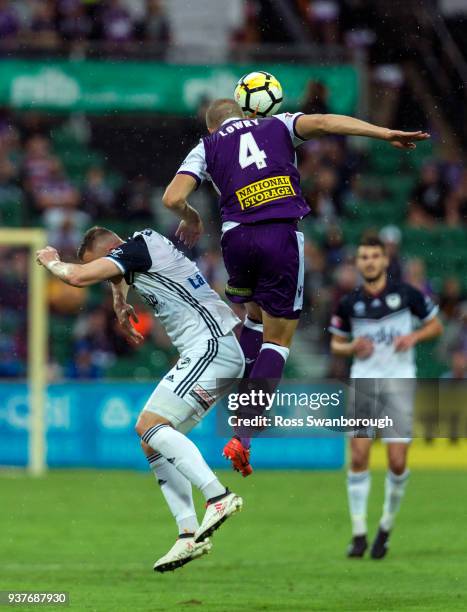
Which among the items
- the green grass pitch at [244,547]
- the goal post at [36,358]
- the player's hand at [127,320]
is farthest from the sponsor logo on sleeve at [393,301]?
the goal post at [36,358]

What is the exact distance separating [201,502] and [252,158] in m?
7.04

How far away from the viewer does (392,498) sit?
471 inches

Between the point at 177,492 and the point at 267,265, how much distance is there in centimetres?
155

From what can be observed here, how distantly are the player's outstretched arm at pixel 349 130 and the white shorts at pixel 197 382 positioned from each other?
1.42 meters

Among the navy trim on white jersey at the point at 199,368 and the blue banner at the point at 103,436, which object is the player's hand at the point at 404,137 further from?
the blue banner at the point at 103,436

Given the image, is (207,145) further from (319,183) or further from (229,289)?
(319,183)

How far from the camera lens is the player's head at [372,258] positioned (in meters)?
12.1

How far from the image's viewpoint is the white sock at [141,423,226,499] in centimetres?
884

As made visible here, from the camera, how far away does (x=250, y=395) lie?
914 cm

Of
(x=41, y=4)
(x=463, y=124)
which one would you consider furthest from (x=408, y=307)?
(x=41, y=4)

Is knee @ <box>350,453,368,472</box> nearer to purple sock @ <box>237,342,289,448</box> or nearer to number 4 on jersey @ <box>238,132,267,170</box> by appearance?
purple sock @ <box>237,342,289,448</box>

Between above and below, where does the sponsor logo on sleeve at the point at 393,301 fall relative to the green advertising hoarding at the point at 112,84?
below

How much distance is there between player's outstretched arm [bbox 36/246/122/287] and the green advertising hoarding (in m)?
13.1

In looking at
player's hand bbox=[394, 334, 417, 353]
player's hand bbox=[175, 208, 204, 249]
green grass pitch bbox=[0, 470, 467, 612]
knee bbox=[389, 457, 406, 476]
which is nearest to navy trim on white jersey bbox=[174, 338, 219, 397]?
player's hand bbox=[175, 208, 204, 249]
